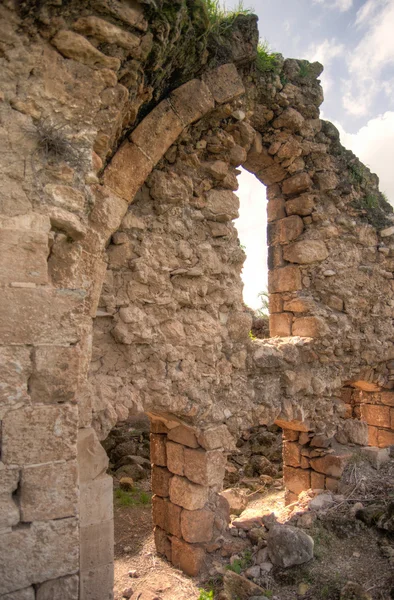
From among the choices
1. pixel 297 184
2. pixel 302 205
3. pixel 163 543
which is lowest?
pixel 163 543

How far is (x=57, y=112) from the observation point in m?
2.52

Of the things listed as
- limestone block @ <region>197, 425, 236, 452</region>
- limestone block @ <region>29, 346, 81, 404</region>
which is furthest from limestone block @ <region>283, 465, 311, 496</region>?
limestone block @ <region>29, 346, 81, 404</region>

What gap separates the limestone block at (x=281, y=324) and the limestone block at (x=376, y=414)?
191cm

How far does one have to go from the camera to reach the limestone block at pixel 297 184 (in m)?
5.50

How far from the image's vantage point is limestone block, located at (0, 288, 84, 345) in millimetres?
2285

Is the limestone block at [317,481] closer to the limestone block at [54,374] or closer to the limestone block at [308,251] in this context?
the limestone block at [308,251]

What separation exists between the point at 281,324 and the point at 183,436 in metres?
1.99

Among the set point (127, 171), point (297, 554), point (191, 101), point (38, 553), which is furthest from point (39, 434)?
point (191, 101)

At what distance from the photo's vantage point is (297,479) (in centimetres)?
566

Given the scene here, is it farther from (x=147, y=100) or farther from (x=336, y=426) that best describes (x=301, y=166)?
(x=336, y=426)

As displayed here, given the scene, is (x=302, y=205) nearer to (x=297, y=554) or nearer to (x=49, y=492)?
(x=297, y=554)

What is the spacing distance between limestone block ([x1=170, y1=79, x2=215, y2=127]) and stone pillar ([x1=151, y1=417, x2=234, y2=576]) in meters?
2.83

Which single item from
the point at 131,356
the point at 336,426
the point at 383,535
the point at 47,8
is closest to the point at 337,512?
the point at 383,535

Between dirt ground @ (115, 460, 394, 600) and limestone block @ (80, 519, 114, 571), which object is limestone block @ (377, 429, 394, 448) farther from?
limestone block @ (80, 519, 114, 571)
